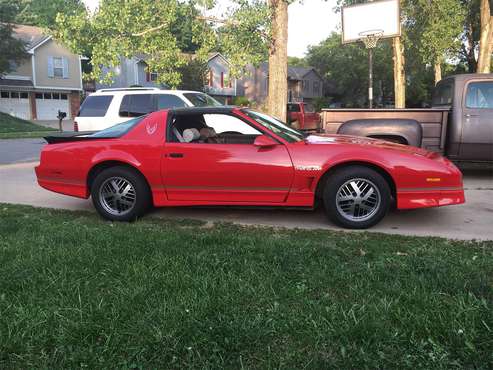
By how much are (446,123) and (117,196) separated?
5.38 m

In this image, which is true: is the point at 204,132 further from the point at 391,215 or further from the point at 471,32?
the point at 471,32

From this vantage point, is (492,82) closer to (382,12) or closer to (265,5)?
(265,5)

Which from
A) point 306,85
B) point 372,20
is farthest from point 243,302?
point 306,85

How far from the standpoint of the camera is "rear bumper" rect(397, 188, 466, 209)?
507 cm

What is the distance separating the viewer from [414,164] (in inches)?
199

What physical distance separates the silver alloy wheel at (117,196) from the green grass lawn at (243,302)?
1.12m

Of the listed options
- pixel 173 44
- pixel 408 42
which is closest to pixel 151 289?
pixel 173 44

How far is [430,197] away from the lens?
5.08m

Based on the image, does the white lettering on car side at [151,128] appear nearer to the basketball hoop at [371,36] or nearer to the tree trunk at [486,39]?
the basketball hoop at [371,36]

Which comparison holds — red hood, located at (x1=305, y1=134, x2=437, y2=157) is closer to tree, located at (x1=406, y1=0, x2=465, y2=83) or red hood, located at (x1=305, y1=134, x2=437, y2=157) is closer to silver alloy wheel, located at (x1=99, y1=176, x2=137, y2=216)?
silver alloy wheel, located at (x1=99, y1=176, x2=137, y2=216)

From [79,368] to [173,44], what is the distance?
12.6 m

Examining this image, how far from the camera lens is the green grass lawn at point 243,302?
2578mm

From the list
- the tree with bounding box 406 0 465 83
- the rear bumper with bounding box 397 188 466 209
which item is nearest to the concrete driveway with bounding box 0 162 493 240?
the rear bumper with bounding box 397 188 466 209

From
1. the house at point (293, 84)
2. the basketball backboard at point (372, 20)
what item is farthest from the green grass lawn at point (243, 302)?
the house at point (293, 84)
